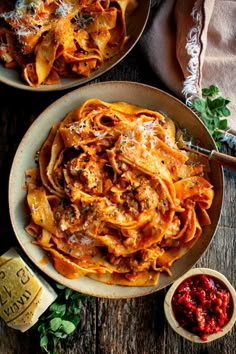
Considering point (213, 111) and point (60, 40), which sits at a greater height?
point (60, 40)

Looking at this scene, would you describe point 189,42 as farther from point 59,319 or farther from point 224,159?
point 59,319

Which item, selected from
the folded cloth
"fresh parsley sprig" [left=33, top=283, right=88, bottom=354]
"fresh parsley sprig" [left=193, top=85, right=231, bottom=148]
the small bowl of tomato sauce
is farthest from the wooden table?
the folded cloth

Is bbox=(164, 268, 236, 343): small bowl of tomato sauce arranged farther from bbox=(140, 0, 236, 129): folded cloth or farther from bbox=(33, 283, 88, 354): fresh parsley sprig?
bbox=(140, 0, 236, 129): folded cloth

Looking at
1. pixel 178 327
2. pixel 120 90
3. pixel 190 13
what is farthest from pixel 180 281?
pixel 190 13

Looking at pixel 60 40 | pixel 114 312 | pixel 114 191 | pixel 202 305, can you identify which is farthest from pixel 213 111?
pixel 114 312

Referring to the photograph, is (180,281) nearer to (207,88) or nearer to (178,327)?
(178,327)

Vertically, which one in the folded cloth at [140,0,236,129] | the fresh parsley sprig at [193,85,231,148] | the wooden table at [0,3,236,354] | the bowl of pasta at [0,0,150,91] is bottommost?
the wooden table at [0,3,236,354]
